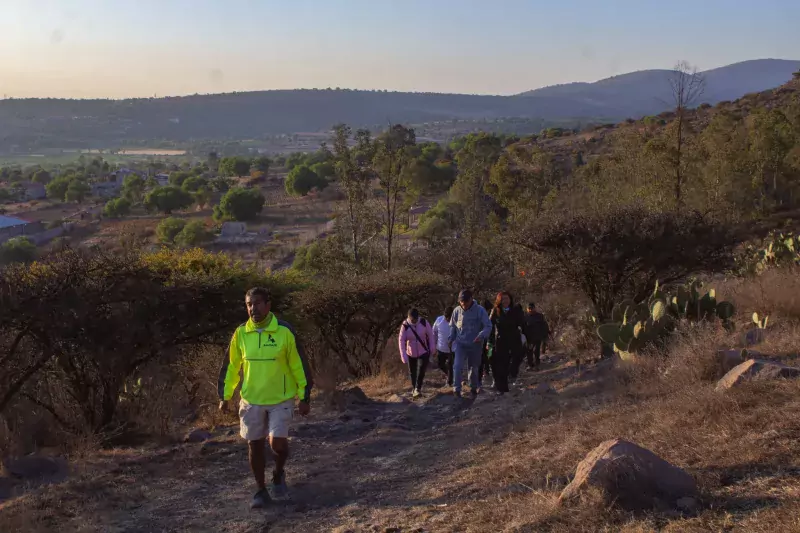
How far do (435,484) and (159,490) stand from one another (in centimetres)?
252

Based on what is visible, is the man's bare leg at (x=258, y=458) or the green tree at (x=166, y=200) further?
the green tree at (x=166, y=200)

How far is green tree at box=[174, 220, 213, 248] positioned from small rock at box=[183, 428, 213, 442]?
1624 inches

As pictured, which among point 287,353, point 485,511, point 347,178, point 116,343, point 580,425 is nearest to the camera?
point 485,511

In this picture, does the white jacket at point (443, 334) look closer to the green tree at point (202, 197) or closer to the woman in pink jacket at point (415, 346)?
the woman in pink jacket at point (415, 346)

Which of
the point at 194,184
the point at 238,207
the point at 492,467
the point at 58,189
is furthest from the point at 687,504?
the point at 58,189

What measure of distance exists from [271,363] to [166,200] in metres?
71.0

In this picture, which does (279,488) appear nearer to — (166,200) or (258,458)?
(258,458)

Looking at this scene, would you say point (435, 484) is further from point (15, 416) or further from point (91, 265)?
point (15, 416)

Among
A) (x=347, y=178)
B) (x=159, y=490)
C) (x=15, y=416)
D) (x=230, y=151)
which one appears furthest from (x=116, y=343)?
(x=230, y=151)

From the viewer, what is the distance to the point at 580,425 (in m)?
6.23

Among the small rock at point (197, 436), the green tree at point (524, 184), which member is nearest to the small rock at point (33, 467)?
the small rock at point (197, 436)

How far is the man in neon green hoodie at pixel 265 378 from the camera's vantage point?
537 centimetres

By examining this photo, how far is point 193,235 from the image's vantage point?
51.0 m

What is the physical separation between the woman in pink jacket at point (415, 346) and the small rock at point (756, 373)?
15.5 feet
